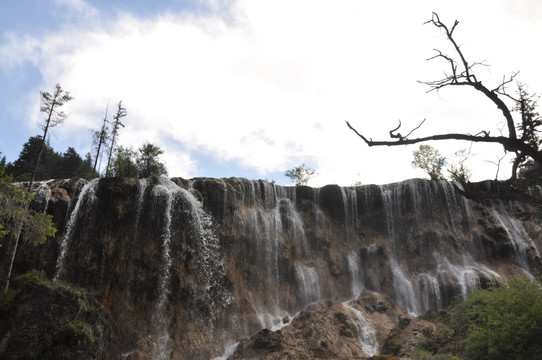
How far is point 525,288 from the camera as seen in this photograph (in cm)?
1155

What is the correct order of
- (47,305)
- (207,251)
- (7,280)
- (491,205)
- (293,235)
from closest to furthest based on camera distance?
(47,305), (7,280), (207,251), (293,235), (491,205)

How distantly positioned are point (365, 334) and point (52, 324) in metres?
16.5

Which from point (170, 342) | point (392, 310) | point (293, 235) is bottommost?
point (170, 342)

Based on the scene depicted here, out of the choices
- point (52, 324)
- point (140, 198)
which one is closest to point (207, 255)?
point (140, 198)

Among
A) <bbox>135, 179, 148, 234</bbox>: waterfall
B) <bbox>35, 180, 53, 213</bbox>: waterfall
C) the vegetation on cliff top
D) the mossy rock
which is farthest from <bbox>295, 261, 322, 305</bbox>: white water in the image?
<bbox>35, 180, 53, 213</bbox>: waterfall

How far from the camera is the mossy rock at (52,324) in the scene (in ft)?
50.7

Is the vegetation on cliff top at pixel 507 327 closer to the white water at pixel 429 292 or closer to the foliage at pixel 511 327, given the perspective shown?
the foliage at pixel 511 327

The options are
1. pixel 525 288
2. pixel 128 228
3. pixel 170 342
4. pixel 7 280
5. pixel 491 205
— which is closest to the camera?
pixel 525 288

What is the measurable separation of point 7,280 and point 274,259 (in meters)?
16.6

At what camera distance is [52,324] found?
16.1 m

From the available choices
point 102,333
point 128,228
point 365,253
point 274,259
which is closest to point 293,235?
point 274,259

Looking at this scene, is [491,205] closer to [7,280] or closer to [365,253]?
[365,253]

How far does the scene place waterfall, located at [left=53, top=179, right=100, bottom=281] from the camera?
2091 centimetres

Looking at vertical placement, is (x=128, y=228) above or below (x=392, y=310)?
above
